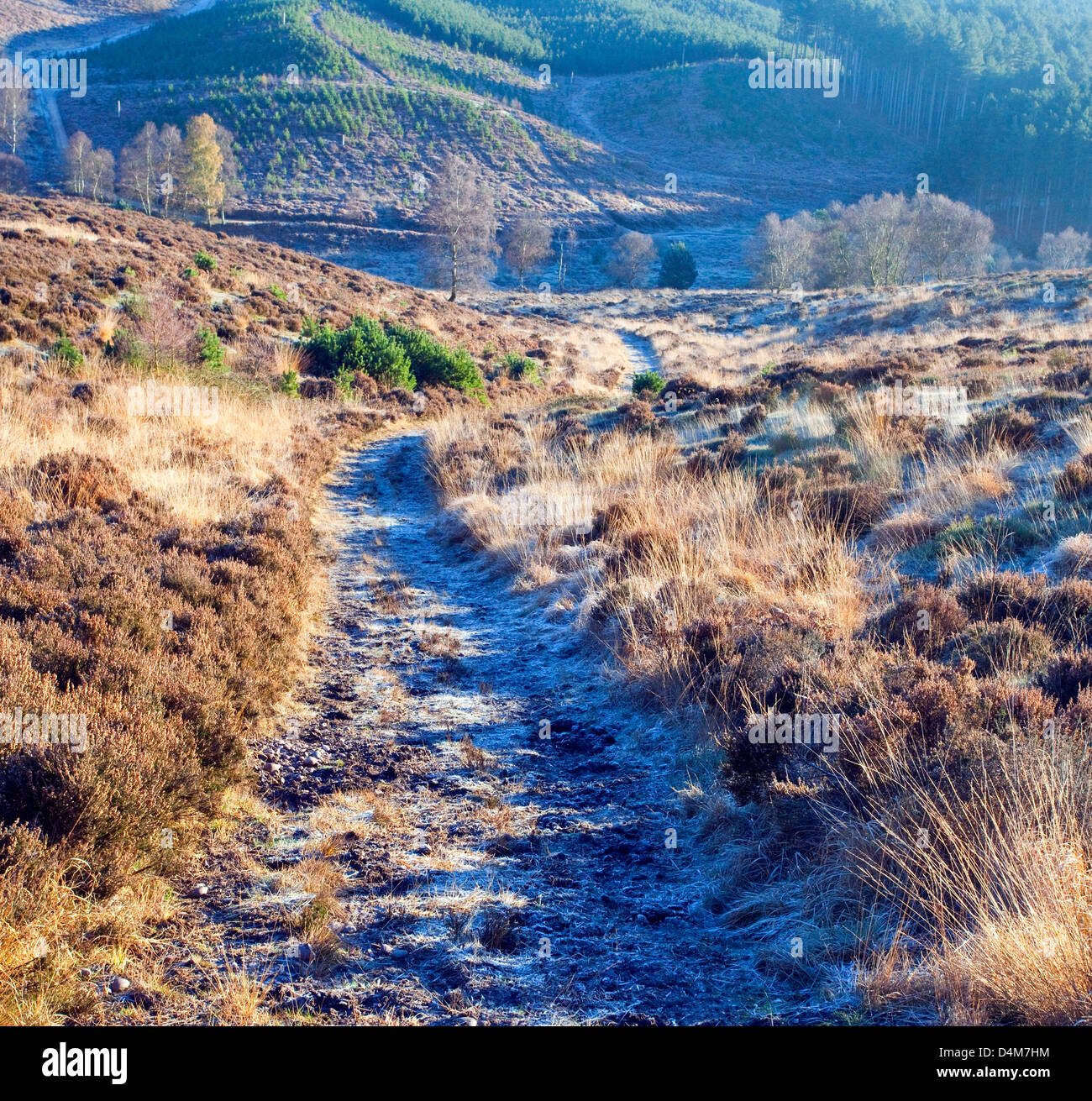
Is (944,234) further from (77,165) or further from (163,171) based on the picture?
(77,165)

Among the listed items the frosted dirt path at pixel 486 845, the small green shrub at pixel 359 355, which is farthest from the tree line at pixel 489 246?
the frosted dirt path at pixel 486 845

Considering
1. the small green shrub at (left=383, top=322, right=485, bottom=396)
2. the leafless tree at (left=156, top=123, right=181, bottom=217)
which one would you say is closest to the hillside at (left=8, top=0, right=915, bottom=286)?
the leafless tree at (left=156, top=123, right=181, bottom=217)

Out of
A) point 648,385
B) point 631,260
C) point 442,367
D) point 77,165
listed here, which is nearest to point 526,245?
point 631,260

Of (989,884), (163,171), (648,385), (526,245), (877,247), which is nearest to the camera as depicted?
(989,884)

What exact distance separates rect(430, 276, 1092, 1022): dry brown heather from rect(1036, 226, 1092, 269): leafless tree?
62679 mm

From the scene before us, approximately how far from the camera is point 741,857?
361 centimetres

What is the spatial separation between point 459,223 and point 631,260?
21.2m

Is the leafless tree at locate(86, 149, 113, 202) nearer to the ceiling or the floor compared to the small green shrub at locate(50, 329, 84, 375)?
nearer to the ceiling

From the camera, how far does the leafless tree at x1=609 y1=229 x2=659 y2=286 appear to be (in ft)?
206

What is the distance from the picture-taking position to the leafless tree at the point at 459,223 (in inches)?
1791

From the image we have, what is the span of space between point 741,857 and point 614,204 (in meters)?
87.8

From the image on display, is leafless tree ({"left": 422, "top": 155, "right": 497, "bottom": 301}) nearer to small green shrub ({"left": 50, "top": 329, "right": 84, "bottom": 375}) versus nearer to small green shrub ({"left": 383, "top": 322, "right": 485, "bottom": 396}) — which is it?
small green shrub ({"left": 383, "top": 322, "right": 485, "bottom": 396})

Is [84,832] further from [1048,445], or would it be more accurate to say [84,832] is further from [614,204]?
[614,204]

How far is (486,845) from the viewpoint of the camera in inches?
155
